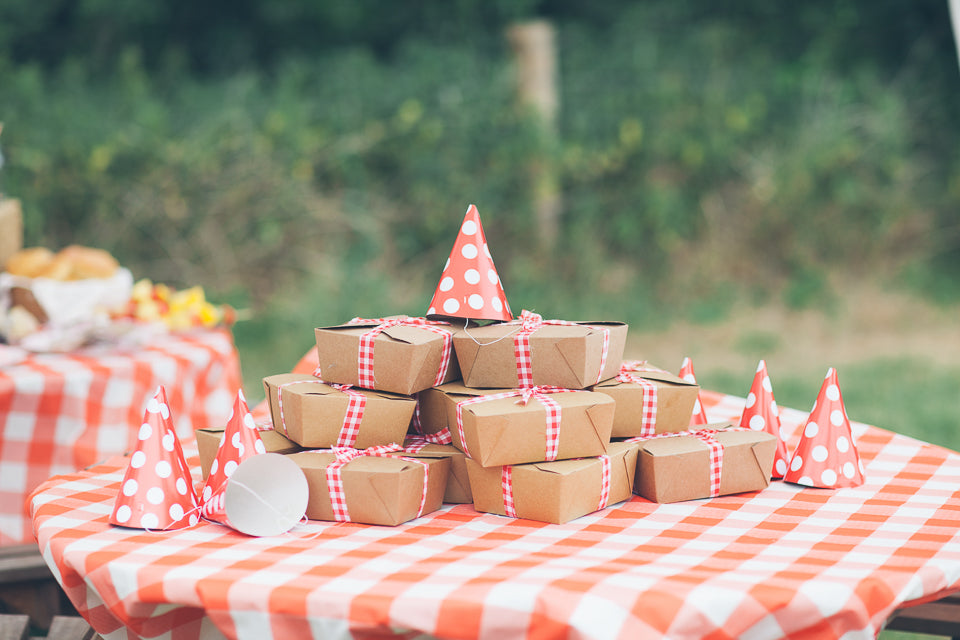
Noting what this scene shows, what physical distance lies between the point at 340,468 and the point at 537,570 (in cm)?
37

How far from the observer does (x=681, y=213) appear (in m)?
6.59

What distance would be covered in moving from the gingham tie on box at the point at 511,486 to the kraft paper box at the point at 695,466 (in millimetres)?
79

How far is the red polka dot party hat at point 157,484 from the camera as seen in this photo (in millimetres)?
1276

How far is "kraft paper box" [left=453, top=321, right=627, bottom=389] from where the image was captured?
4.57 ft

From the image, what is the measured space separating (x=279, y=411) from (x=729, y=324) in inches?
207

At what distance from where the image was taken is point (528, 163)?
6223 mm

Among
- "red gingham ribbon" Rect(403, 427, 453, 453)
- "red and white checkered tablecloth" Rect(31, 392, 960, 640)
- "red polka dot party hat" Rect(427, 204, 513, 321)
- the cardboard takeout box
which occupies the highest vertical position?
"red polka dot party hat" Rect(427, 204, 513, 321)

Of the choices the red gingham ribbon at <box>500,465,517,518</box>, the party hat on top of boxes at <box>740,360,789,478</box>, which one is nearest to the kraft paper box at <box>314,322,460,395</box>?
the red gingham ribbon at <box>500,465,517,518</box>

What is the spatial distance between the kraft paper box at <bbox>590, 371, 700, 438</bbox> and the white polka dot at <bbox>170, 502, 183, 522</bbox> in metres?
0.66

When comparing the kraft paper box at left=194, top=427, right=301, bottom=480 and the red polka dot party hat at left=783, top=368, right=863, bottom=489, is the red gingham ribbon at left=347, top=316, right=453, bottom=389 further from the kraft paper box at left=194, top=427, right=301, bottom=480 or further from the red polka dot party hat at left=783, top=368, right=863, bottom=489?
the red polka dot party hat at left=783, top=368, right=863, bottom=489

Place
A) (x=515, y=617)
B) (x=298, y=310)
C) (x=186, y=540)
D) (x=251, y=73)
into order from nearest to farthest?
(x=515, y=617)
(x=186, y=540)
(x=298, y=310)
(x=251, y=73)

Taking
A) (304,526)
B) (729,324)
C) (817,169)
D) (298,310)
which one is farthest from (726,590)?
(817,169)

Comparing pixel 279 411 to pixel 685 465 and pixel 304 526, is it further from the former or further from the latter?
pixel 685 465

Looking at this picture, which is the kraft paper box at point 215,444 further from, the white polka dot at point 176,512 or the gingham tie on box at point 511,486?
the gingham tie on box at point 511,486
